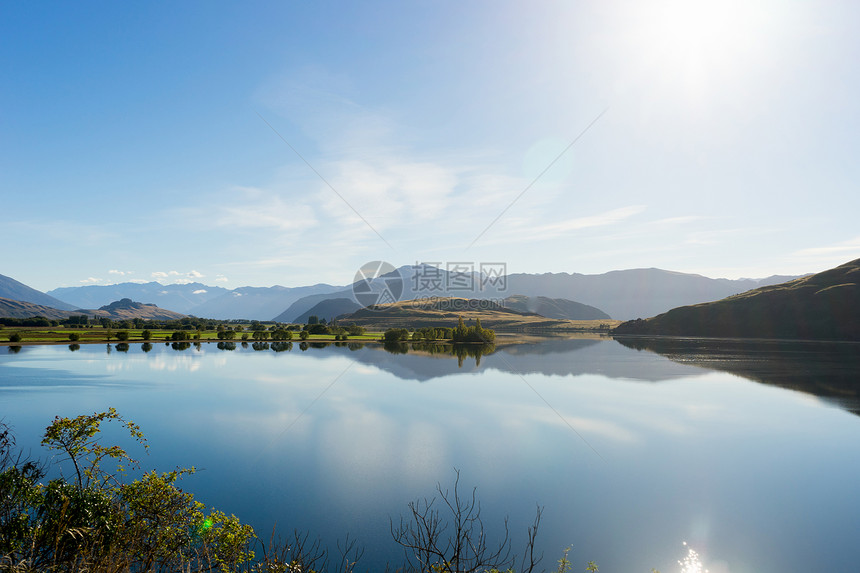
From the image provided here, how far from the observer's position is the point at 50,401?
40.3m

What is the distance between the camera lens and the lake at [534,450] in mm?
16594

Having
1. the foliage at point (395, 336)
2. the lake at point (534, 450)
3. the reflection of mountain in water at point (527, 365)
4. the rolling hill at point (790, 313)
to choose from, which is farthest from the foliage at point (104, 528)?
the rolling hill at point (790, 313)

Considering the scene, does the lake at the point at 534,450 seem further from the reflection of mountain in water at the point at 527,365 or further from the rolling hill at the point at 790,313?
the rolling hill at the point at 790,313

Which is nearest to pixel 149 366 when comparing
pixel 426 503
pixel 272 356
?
pixel 272 356

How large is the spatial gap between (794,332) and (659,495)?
15149 centimetres

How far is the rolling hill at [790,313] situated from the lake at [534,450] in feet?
276

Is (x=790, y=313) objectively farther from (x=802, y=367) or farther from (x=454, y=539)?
(x=454, y=539)

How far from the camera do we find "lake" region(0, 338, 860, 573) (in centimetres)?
1659

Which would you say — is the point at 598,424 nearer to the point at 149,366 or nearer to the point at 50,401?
the point at 50,401

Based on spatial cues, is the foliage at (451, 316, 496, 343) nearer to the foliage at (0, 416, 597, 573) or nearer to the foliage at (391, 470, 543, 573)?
the foliage at (391, 470, 543, 573)

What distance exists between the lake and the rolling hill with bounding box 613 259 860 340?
8418 centimetres

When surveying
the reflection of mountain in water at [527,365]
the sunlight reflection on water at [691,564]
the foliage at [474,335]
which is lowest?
the reflection of mountain in water at [527,365]

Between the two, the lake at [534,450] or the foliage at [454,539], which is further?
the lake at [534,450]

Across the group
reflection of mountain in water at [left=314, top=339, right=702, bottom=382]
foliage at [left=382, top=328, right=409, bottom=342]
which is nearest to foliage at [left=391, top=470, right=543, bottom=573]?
reflection of mountain in water at [left=314, top=339, right=702, bottom=382]
